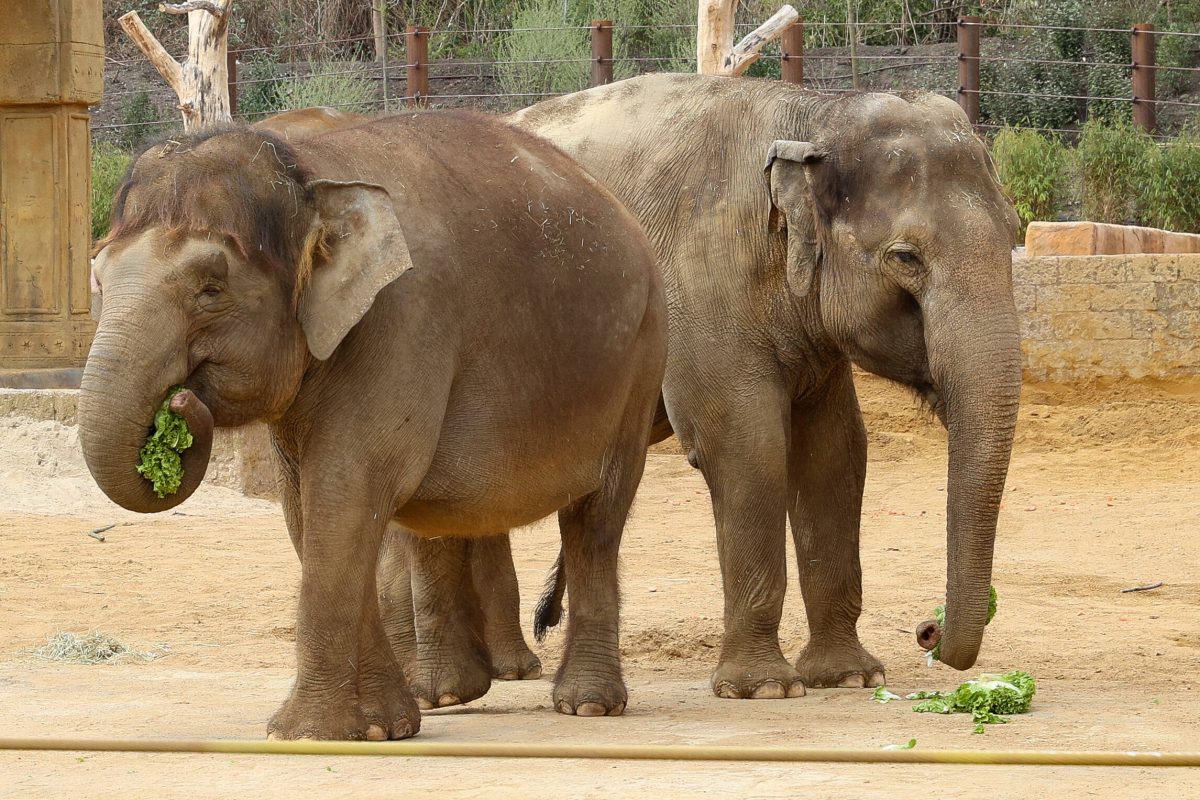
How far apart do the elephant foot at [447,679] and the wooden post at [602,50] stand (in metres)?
13.3

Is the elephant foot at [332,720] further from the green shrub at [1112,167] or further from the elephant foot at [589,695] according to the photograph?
the green shrub at [1112,167]

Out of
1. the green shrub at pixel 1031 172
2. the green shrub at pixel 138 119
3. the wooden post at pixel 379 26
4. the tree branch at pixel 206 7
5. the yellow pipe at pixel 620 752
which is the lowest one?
the yellow pipe at pixel 620 752

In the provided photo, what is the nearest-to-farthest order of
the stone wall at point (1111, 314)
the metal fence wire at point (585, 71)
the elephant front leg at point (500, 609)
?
the elephant front leg at point (500, 609) → the stone wall at point (1111, 314) → the metal fence wire at point (585, 71)

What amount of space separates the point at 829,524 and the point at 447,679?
162 centimetres

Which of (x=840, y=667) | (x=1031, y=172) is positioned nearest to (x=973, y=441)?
(x=840, y=667)

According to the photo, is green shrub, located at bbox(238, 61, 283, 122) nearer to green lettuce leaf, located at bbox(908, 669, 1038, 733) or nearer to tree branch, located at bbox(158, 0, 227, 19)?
tree branch, located at bbox(158, 0, 227, 19)

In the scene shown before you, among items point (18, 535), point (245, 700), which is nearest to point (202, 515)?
point (18, 535)

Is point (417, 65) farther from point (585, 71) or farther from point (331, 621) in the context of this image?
point (331, 621)

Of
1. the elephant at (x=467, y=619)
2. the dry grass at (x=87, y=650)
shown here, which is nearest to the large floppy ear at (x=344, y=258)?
the elephant at (x=467, y=619)

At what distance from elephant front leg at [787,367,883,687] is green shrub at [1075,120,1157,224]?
44.5ft

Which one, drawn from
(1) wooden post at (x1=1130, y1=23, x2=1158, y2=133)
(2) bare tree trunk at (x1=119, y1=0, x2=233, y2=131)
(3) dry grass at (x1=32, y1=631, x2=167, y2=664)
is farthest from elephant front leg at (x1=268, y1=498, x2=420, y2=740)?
(1) wooden post at (x1=1130, y1=23, x2=1158, y2=133)

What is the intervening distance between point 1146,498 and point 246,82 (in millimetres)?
16091

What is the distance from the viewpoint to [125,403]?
4.61m

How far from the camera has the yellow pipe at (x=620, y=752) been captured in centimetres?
442
